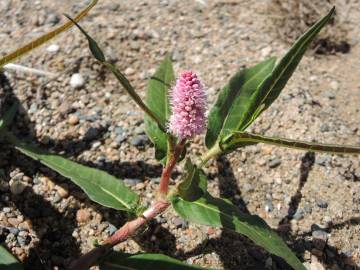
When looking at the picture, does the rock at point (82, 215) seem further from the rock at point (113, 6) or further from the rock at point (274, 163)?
the rock at point (113, 6)

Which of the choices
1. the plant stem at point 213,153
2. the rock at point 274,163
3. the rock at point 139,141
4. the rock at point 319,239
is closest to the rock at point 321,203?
the rock at point 319,239

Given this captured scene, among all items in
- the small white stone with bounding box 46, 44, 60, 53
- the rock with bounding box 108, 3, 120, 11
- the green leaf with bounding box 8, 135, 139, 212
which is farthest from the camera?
the rock with bounding box 108, 3, 120, 11

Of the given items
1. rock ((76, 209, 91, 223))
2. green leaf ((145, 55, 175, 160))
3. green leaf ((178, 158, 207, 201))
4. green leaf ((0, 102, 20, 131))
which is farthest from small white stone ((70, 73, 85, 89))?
green leaf ((178, 158, 207, 201))

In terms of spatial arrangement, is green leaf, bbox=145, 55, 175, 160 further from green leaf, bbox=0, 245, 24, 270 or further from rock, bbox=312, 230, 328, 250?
rock, bbox=312, 230, 328, 250

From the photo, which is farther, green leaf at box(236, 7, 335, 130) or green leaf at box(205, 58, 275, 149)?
green leaf at box(205, 58, 275, 149)

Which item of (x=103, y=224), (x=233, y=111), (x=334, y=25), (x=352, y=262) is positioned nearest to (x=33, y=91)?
(x=103, y=224)

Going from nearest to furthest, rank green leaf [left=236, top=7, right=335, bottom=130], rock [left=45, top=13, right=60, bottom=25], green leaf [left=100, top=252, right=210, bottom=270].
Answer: green leaf [left=236, top=7, right=335, bottom=130]
green leaf [left=100, top=252, right=210, bottom=270]
rock [left=45, top=13, right=60, bottom=25]

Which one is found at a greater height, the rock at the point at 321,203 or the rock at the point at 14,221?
the rock at the point at 14,221

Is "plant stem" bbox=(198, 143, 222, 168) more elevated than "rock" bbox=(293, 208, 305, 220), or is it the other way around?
"plant stem" bbox=(198, 143, 222, 168)
